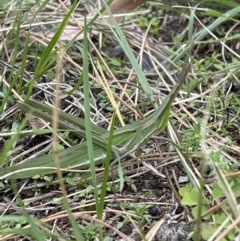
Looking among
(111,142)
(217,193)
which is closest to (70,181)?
(111,142)

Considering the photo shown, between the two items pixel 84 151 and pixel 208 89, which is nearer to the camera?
pixel 84 151

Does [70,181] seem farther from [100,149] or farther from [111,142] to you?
[111,142]

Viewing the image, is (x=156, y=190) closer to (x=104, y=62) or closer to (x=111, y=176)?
(x=111, y=176)

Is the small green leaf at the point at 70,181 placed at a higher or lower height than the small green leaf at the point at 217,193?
higher

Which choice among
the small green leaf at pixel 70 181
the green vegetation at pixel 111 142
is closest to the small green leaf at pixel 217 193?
the green vegetation at pixel 111 142

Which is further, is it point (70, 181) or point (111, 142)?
point (70, 181)

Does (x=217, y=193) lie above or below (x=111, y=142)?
below

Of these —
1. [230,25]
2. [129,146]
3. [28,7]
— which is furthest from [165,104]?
[230,25]

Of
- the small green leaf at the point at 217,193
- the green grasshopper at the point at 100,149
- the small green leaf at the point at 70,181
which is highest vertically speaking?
the green grasshopper at the point at 100,149

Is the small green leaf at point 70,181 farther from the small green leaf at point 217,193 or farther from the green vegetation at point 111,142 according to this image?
the small green leaf at point 217,193

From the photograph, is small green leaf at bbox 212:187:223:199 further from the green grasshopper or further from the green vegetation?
the green grasshopper

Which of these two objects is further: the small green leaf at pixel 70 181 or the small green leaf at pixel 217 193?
the small green leaf at pixel 70 181
